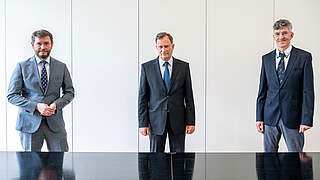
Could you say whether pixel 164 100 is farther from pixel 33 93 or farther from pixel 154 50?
pixel 154 50

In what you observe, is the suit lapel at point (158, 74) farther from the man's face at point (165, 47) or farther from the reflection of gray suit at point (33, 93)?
the reflection of gray suit at point (33, 93)

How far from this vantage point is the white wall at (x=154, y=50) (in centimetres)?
440

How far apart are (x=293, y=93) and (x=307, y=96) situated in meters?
0.11

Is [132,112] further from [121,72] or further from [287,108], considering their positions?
[287,108]

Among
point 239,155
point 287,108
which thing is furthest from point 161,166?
point 287,108

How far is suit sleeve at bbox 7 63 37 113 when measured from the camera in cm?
305

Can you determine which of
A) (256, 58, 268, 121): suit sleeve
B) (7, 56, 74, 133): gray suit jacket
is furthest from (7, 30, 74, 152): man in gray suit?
(256, 58, 268, 121): suit sleeve

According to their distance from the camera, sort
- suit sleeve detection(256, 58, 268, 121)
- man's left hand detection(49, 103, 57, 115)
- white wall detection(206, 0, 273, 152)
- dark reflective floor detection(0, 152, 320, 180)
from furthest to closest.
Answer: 1. white wall detection(206, 0, 273, 152)
2. suit sleeve detection(256, 58, 268, 121)
3. man's left hand detection(49, 103, 57, 115)
4. dark reflective floor detection(0, 152, 320, 180)

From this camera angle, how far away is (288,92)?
9.96 feet

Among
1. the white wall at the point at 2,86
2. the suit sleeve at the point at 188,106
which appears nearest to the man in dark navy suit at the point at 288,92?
the suit sleeve at the point at 188,106

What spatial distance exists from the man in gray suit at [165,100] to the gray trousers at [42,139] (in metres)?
0.72

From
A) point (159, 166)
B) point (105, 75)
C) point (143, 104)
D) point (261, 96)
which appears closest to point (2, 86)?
point (105, 75)

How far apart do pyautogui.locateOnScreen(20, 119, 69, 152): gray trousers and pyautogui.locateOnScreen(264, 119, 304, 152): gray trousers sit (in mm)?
1785

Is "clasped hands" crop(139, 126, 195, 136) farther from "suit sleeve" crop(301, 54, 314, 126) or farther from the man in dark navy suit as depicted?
"suit sleeve" crop(301, 54, 314, 126)
